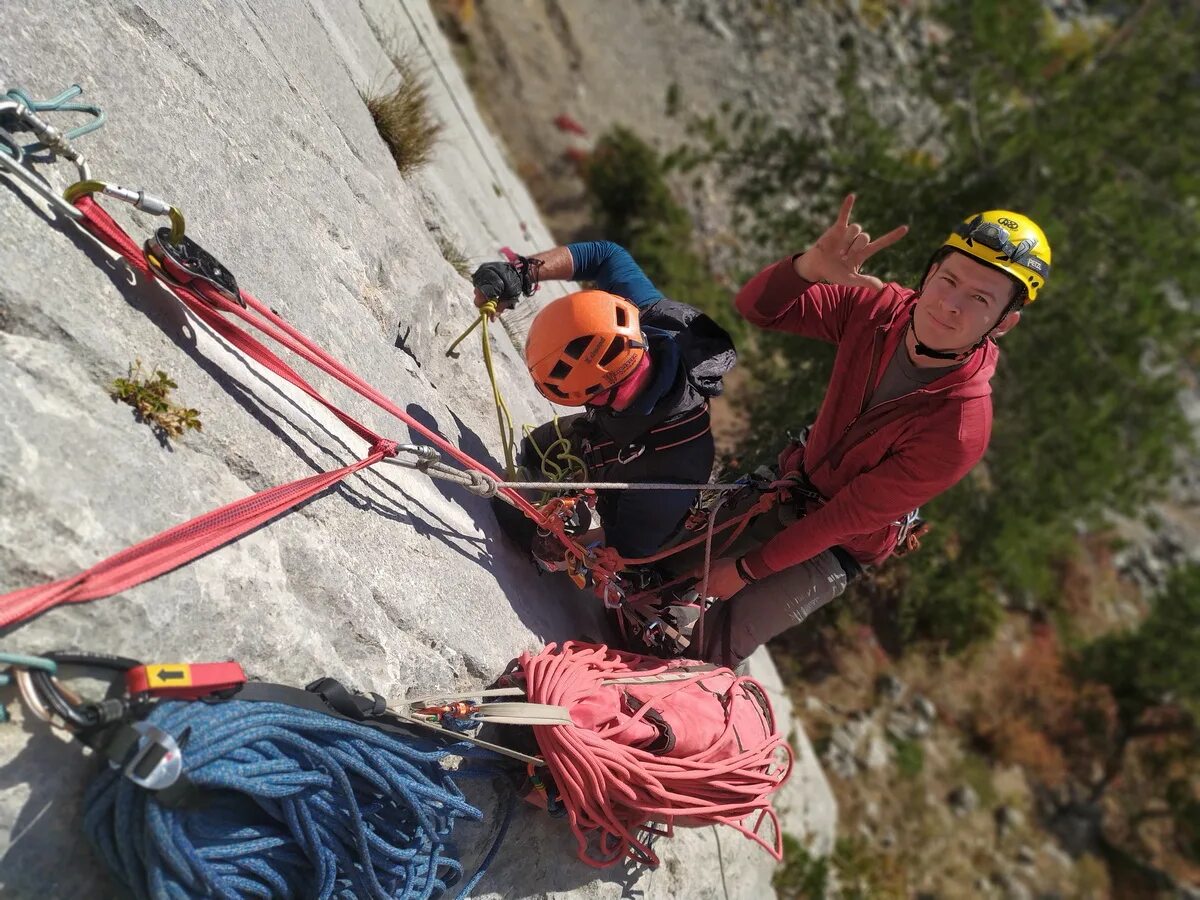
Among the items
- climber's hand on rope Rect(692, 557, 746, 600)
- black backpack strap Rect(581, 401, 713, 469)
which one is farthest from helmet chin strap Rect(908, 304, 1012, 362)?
climber's hand on rope Rect(692, 557, 746, 600)

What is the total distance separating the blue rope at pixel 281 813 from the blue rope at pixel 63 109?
1.43m

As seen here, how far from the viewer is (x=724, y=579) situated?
3512 mm

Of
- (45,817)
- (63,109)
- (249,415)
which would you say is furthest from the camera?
(249,415)

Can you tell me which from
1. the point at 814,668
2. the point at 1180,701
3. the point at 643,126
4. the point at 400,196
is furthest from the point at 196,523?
the point at 643,126

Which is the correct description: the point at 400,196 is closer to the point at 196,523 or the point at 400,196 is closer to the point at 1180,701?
the point at 196,523

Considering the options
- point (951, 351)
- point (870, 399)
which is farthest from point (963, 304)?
point (870, 399)

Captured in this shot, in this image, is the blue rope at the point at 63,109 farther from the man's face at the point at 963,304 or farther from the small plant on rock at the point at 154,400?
the man's face at the point at 963,304

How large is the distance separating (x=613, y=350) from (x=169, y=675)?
1658 millimetres

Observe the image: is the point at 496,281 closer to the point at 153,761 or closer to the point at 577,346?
the point at 577,346

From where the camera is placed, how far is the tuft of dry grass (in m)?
4.05

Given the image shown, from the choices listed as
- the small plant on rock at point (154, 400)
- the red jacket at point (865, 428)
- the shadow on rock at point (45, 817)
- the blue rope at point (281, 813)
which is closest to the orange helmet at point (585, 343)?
the red jacket at point (865, 428)

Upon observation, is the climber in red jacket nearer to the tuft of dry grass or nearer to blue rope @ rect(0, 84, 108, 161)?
the tuft of dry grass

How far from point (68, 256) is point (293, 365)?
2.31 ft

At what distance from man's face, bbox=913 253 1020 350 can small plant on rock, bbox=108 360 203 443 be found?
7.93 ft
